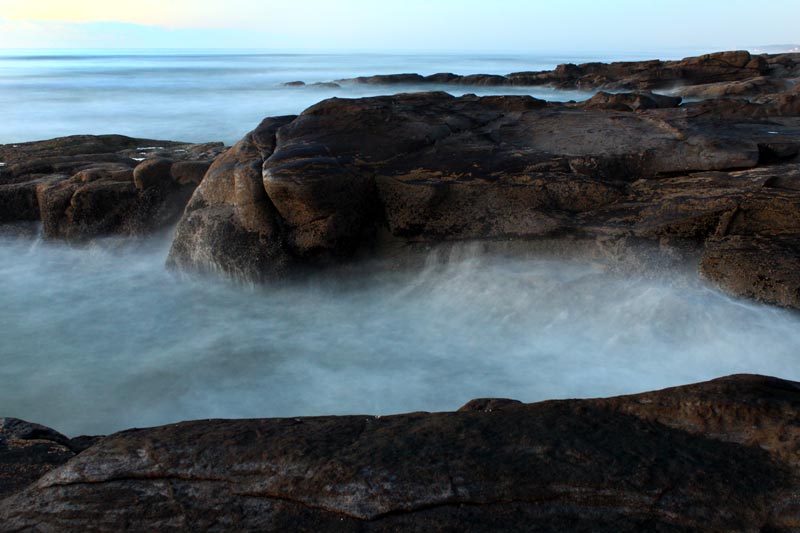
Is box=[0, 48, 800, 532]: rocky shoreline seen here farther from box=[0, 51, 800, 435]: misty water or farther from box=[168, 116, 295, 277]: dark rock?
box=[0, 51, 800, 435]: misty water

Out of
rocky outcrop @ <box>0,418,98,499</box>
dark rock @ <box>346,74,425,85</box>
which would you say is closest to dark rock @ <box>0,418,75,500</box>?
rocky outcrop @ <box>0,418,98,499</box>

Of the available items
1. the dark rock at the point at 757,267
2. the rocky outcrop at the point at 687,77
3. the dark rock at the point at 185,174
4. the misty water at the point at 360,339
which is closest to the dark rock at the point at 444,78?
the rocky outcrop at the point at 687,77

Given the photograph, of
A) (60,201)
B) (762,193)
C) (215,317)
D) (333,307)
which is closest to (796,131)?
(762,193)

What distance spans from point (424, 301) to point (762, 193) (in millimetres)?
3372

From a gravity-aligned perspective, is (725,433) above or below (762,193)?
below

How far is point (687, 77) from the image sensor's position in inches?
1121

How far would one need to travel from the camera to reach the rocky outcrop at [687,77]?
73.6ft

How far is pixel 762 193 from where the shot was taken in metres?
5.71

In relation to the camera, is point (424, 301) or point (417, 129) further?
point (417, 129)

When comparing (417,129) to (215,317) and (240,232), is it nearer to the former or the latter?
(240,232)

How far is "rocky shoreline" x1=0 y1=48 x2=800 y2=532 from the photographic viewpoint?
2.28 m

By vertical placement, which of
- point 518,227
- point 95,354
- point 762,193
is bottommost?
point 95,354

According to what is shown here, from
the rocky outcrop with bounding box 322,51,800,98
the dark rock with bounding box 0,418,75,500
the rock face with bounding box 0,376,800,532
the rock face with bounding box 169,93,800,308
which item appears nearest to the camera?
the rock face with bounding box 0,376,800,532

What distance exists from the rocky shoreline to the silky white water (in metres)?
0.34
